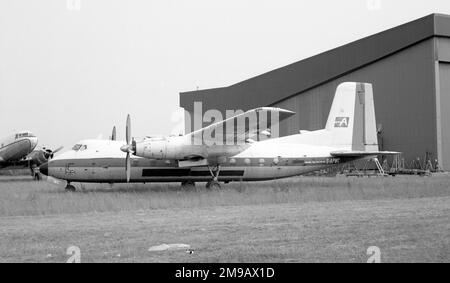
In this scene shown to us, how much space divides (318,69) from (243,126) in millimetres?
31907

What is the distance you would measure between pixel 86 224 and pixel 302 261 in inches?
242

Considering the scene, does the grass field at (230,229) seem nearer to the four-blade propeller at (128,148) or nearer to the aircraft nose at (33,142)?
the four-blade propeller at (128,148)

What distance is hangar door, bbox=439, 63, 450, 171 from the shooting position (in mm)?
38562

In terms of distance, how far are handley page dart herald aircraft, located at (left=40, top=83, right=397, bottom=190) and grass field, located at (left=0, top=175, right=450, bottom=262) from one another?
5393mm

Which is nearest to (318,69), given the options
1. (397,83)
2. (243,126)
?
(397,83)

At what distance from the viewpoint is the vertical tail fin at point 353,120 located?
25125 mm

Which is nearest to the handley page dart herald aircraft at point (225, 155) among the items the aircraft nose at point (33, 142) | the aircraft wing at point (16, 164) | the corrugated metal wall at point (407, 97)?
the aircraft nose at point (33, 142)

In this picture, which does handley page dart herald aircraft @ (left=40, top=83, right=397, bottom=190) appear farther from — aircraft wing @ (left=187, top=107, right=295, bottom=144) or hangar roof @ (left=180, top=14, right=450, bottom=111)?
hangar roof @ (left=180, top=14, right=450, bottom=111)

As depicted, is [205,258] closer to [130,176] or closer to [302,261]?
[302,261]

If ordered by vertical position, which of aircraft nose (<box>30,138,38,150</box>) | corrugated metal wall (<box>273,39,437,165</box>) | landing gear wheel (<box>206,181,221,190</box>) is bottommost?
landing gear wheel (<box>206,181,221,190</box>)

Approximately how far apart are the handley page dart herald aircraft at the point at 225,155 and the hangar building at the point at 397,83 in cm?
1624

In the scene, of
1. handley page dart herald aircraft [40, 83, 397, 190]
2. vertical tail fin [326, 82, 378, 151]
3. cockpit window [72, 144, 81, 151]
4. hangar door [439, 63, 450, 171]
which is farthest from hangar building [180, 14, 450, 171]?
cockpit window [72, 144, 81, 151]

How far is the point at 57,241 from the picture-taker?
8.77 metres
